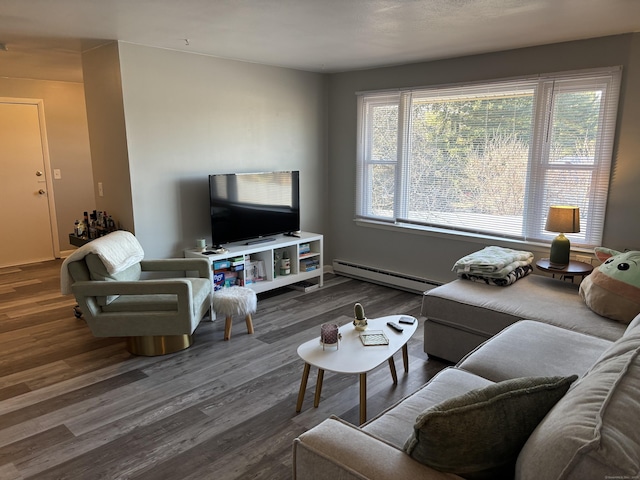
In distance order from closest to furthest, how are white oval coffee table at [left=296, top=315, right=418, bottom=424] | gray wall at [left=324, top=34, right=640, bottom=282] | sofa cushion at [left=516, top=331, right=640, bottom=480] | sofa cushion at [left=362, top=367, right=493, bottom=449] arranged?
sofa cushion at [left=516, top=331, right=640, bottom=480], sofa cushion at [left=362, top=367, right=493, bottom=449], white oval coffee table at [left=296, top=315, right=418, bottom=424], gray wall at [left=324, top=34, right=640, bottom=282]

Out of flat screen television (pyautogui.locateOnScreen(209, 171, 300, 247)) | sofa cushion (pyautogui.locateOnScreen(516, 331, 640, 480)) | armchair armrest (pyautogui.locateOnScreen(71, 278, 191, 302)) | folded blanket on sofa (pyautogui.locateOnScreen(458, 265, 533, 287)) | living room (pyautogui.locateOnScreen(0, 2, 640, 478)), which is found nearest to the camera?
sofa cushion (pyautogui.locateOnScreen(516, 331, 640, 480))

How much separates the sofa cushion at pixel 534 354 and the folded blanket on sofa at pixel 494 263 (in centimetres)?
74

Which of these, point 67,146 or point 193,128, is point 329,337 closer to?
point 193,128

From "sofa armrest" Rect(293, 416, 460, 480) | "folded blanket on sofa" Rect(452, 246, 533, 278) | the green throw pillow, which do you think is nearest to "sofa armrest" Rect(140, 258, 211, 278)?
"folded blanket on sofa" Rect(452, 246, 533, 278)

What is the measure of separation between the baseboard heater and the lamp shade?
4.92ft

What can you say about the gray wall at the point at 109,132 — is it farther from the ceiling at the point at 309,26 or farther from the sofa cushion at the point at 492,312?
the sofa cushion at the point at 492,312

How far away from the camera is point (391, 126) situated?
4.90 m

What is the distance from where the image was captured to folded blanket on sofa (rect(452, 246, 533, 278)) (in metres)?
3.35

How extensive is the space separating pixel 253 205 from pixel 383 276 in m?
1.68

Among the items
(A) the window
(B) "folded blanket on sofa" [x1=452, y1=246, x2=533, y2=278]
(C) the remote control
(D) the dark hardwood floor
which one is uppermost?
(A) the window

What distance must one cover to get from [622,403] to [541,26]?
9.43 ft

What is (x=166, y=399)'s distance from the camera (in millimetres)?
2830

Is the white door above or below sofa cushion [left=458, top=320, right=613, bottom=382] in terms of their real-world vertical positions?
above

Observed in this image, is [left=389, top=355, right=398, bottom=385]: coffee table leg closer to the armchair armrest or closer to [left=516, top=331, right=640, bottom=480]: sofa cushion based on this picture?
the armchair armrest
